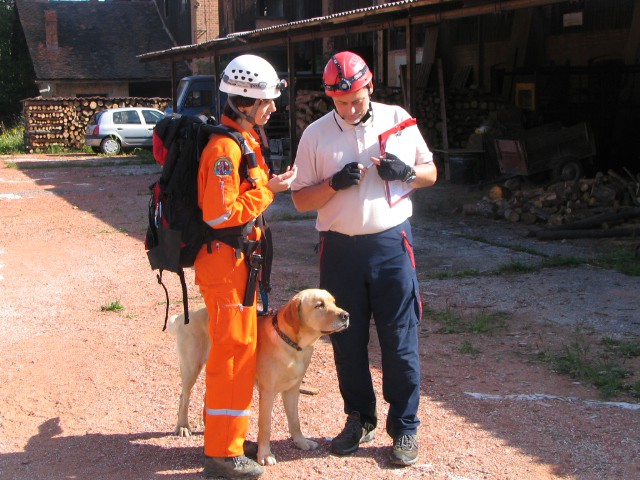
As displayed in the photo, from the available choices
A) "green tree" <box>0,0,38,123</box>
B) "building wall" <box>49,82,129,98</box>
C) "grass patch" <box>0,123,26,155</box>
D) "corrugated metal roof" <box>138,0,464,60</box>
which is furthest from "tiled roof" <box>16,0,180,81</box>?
"corrugated metal roof" <box>138,0,464,60</box>

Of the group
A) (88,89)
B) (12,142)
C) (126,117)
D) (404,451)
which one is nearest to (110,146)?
(126,117)

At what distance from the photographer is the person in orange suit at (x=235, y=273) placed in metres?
3.75

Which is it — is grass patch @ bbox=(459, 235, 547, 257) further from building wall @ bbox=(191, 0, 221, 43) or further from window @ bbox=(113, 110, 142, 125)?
building wall @ bbox=(191, 0, 221, 43)

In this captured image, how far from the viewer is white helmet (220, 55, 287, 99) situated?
12.4ft

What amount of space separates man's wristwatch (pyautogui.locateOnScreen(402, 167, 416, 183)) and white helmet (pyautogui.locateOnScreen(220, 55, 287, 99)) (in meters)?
0.71

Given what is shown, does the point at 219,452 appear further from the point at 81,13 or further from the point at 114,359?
the point at 81,13

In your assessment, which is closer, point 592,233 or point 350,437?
point 350,437

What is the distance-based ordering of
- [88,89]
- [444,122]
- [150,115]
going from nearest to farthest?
1. [444,122]
2. [150,115]
3. [88,89]

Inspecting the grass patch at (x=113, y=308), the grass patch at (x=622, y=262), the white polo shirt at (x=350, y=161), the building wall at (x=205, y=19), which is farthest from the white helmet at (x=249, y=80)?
the building wall at (x=205, y=19)

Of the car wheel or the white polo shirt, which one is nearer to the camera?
the white polo shirt

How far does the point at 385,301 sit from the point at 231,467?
1052 mm

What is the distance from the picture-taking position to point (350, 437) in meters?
4.26

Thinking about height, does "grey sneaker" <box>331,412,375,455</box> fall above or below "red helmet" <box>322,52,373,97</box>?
below

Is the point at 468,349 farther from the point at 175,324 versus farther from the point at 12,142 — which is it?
the point at 12,142
